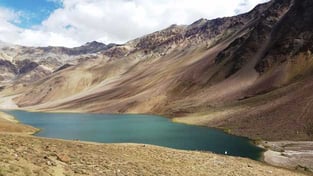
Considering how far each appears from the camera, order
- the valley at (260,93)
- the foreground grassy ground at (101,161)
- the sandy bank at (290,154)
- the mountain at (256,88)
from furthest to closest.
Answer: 1. the mountain at (256,88)
2. the valley at (260,93)
3. the sandy bank at (290,154)
4. the foreground grassy ground at (101,161)

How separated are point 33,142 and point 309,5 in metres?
140

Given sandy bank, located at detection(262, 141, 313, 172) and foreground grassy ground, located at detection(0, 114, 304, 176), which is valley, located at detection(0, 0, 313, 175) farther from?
foreground grassy ground, located at detection(0, 114, 304, 176)

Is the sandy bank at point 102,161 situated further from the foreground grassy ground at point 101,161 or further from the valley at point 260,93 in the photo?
the valley at point 260,93

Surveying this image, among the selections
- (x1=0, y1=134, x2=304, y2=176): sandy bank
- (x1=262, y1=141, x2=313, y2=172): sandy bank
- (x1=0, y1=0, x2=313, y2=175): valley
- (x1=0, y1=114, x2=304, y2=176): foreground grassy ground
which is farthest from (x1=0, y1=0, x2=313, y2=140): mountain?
(x1=0, y1=114, x2=304, y2=176): foreground grassy ground

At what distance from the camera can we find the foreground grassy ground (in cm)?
2594

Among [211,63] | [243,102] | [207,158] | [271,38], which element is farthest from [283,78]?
[207,158]

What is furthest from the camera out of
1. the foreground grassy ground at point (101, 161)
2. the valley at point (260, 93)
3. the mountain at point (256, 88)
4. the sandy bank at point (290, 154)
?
the mountain at point (256, 88)

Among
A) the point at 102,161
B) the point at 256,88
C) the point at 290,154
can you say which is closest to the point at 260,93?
the point at 256,88

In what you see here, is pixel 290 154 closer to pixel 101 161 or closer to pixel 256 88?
pixel 101 161

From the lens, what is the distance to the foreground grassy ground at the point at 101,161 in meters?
25.9

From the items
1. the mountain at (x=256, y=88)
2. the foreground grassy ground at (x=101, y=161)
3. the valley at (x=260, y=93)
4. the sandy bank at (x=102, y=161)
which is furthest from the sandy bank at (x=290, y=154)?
the foreground grassy ground at (x=101, y=161)

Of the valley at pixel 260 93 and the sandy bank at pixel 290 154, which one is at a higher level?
the valley at pixel 260 93

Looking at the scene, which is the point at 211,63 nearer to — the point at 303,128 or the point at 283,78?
the point at 283,78

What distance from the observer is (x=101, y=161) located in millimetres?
31516
